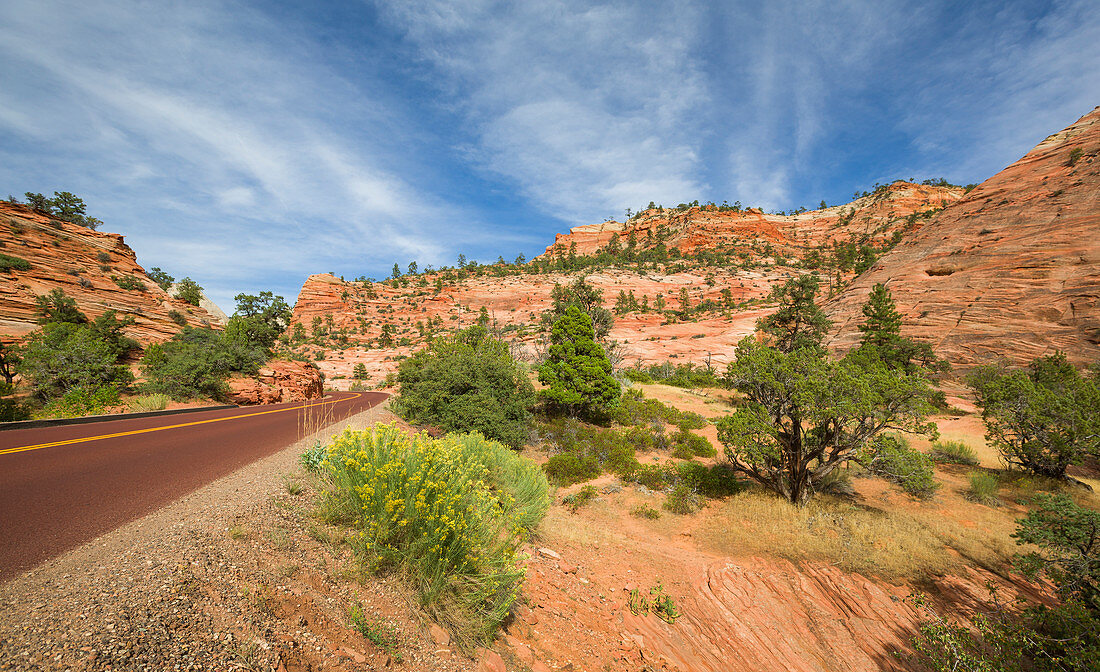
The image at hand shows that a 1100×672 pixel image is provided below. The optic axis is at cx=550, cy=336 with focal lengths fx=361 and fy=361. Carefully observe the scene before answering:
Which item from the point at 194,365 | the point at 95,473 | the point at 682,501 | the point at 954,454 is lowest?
the point at 954,454

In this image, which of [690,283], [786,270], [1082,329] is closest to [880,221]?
[786,270]

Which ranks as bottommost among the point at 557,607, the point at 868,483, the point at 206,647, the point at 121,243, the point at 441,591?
the point at 868,483

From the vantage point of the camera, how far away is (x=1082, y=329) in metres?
22.5

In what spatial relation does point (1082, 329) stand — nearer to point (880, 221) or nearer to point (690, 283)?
point (690, 283)

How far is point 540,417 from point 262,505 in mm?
12069

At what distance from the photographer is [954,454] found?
12.5 metres

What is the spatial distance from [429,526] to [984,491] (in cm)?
1315

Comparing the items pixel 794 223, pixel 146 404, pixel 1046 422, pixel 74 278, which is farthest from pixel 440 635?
pixel 794 223

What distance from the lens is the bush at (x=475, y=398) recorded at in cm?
1141

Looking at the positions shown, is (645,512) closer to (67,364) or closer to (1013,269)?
(67,364)

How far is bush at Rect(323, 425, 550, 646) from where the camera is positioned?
3.31 meters

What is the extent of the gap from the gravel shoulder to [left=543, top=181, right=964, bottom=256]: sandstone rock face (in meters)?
86.6

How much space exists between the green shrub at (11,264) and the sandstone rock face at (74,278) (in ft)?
0.54

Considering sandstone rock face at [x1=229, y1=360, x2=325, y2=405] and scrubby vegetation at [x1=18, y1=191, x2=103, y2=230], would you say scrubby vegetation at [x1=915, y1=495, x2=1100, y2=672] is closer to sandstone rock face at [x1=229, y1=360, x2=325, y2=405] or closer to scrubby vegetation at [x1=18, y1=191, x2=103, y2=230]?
sandstone rock face at [x1=229, y1=360, x2=325, y2=405]
